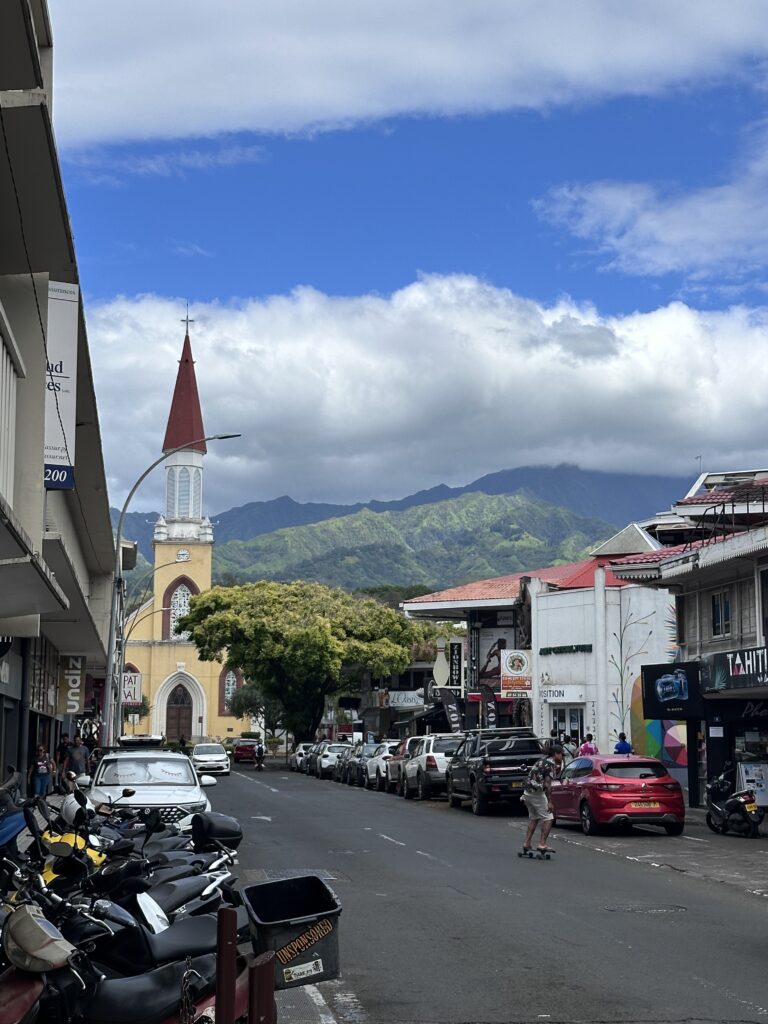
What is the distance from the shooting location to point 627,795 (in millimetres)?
23781

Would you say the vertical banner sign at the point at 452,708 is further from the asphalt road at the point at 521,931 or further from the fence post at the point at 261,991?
the fence post at the point at 261,991

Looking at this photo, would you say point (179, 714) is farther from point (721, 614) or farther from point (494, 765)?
point (721, 614)

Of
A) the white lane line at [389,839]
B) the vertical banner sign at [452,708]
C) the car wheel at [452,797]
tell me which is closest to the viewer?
the white lane line at [389,839]

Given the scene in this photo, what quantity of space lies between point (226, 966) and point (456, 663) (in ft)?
173

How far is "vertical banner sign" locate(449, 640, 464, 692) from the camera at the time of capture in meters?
57.5

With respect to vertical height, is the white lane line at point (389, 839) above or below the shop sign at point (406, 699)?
below

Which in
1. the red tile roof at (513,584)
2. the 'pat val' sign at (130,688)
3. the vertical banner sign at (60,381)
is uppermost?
the red tile roof at (513,584)

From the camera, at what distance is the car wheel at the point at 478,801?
29.5 m

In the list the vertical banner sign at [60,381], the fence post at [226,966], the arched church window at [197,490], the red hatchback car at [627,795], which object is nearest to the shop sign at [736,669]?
the red hatchback car at [627,795]

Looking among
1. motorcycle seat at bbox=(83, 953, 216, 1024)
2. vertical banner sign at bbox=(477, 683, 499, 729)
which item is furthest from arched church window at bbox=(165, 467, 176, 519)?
motorcycle seat at bbox=(83, 953, 216, 1024)

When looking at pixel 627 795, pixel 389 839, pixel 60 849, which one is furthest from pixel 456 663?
pixel 60 849

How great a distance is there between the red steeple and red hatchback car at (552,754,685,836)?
2974 inches

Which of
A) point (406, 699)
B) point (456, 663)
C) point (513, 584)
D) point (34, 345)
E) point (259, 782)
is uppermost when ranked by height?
point (513, 584)

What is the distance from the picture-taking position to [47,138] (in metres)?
10.4
